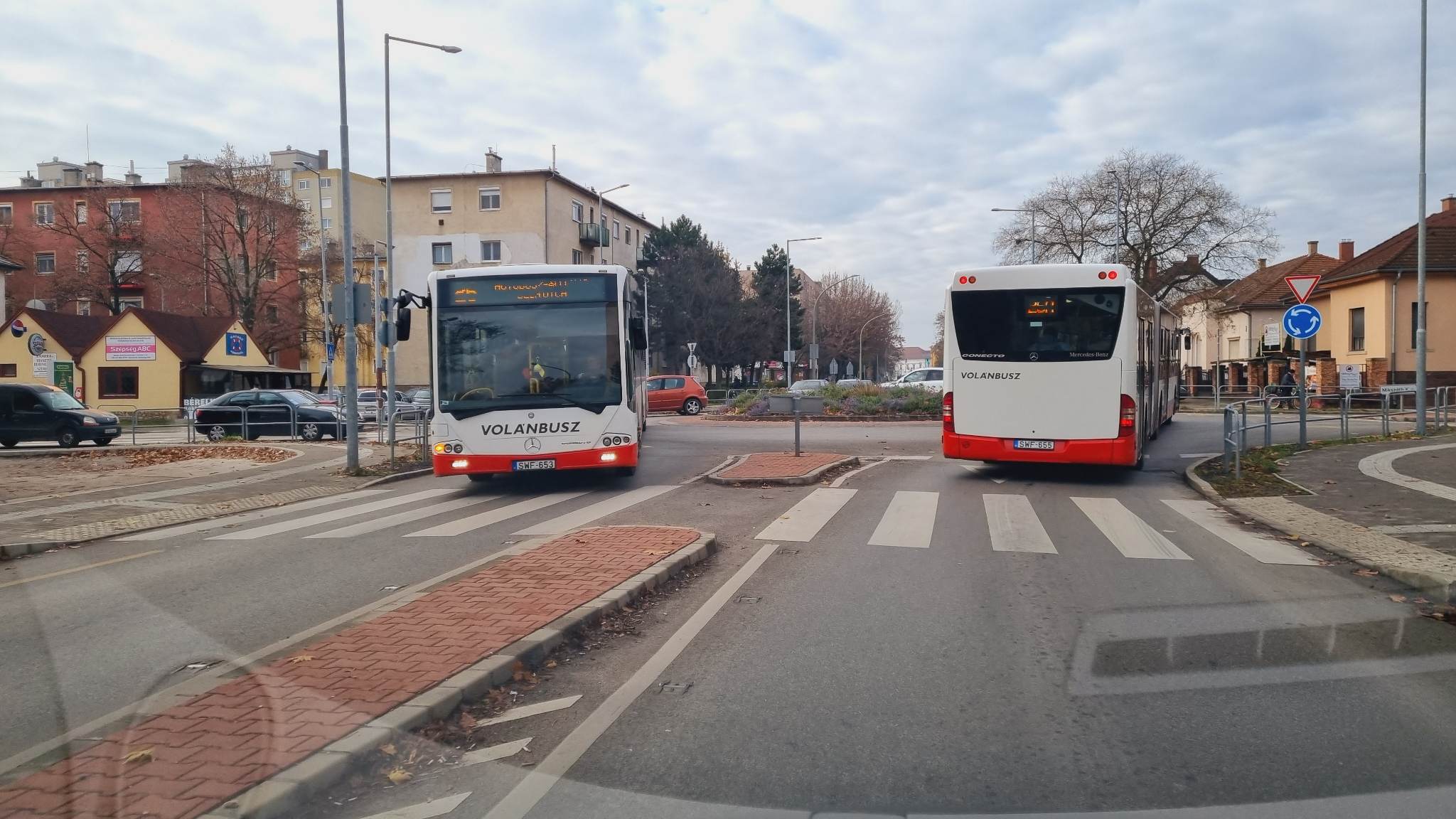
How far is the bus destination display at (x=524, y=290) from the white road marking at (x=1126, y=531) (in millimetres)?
6905

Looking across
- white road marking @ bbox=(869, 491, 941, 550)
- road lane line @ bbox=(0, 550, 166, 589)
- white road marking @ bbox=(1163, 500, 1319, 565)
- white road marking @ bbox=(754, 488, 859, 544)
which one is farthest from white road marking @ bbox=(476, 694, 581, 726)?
white road marking @ bbox=(1163, 500, 1319, 565)

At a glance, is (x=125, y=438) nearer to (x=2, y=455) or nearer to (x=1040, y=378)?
(x=2, y=455)

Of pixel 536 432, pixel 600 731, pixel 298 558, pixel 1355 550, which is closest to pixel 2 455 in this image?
pixel 536 432

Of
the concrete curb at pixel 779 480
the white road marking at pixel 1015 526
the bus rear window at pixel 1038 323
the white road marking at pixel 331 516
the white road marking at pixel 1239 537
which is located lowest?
the white road marking at pixel 331 516

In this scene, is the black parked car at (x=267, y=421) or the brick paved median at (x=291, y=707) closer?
the brick paved median at (x=291, y=707)

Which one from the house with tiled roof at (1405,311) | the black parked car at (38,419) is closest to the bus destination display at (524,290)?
the black parked car at (38,419)

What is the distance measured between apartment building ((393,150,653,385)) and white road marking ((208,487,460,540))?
155ft

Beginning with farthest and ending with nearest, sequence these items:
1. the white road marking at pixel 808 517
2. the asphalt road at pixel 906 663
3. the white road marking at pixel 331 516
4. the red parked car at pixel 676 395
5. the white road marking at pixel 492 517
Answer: the red parked car at pixel 676 395 < the white road marking at pixel 331 516 < the white road marking at pixel 492 517 < the white road marking at pixel 808 517 < the asphalt road at pixel 906 663

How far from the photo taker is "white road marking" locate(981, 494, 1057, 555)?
9344mm

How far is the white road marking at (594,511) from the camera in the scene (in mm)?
10685

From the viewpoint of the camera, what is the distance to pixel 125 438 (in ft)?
107

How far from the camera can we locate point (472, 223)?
6184 centimetres

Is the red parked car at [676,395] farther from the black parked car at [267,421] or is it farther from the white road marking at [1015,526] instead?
the white road marking at [1015,526]

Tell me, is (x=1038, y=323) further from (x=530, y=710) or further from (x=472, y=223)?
(x=472, y=223)
